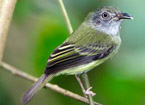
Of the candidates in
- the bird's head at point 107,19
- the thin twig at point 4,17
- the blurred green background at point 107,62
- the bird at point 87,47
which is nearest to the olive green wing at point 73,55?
the bird at point 87,47

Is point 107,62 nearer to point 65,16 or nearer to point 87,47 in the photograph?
point 87,47

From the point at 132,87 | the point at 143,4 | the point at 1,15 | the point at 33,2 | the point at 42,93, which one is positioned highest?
the point at 1,15

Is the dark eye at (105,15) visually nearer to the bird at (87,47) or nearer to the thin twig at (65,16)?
the bird at (87,47)

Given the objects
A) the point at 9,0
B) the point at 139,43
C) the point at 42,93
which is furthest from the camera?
the point at 42,93

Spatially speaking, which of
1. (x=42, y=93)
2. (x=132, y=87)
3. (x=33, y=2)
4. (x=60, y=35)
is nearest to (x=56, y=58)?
→ (x=60, y=35)

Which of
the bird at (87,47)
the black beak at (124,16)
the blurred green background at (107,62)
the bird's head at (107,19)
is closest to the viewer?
the blurred green background at (107,62)

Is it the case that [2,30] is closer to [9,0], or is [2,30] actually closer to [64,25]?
[9,0]

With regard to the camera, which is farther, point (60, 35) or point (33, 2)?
point (33, 2)

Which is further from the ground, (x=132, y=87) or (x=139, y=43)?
(x=139, y=43)

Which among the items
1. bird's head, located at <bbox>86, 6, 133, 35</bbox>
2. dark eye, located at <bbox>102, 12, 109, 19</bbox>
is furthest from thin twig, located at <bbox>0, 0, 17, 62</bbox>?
dark eye, located at <bbox>102, 12, 109, 19</bbox>
